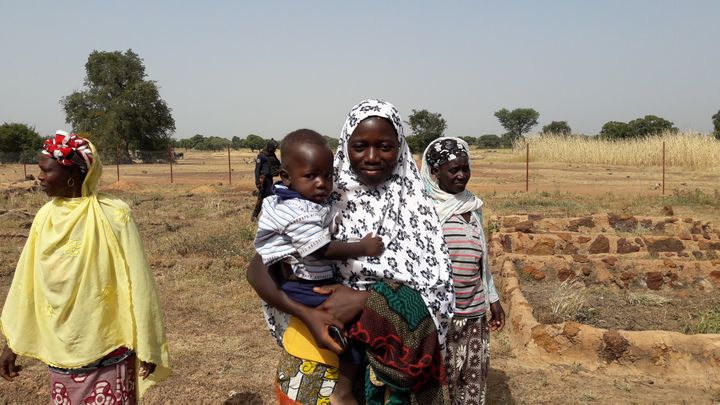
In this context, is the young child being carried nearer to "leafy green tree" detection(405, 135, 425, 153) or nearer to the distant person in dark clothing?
the distant person in dark clothing

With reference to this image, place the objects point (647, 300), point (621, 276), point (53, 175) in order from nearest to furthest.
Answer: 1. point (53, 175)
2. point (647, 300)
3. point (621, 276)

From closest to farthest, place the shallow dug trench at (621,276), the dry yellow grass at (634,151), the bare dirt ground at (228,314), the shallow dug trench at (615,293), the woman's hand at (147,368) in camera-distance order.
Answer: the woman's hand at (147,368), the bare dirt ground at (228,314), the shallow dug trench at (615,293), the shallow dug trench at (621,276), the dry yellow grass at (634,151)

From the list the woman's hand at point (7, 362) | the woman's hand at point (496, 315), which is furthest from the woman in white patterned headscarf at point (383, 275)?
the woman's hand at point (7, 362)

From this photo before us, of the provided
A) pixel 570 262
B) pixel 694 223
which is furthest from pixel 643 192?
pixel 570 262

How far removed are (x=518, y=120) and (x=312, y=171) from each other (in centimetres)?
7759

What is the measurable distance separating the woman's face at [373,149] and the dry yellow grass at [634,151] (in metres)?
23.6

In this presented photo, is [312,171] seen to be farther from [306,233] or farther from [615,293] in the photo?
[615,293]

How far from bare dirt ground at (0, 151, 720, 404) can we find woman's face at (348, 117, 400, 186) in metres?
2.41

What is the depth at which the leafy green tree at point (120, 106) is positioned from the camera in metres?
39.2

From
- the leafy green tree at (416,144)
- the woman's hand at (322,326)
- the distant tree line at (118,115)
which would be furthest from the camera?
the distant tree line at (118,115)

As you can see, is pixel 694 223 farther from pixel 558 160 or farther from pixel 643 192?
pixel 558 160

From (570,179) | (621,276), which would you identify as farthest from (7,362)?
(570,179)

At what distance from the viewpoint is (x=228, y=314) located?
557 cm

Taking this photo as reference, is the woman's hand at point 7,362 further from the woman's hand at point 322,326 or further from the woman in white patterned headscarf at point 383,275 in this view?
the woman's hand at point 322,326
